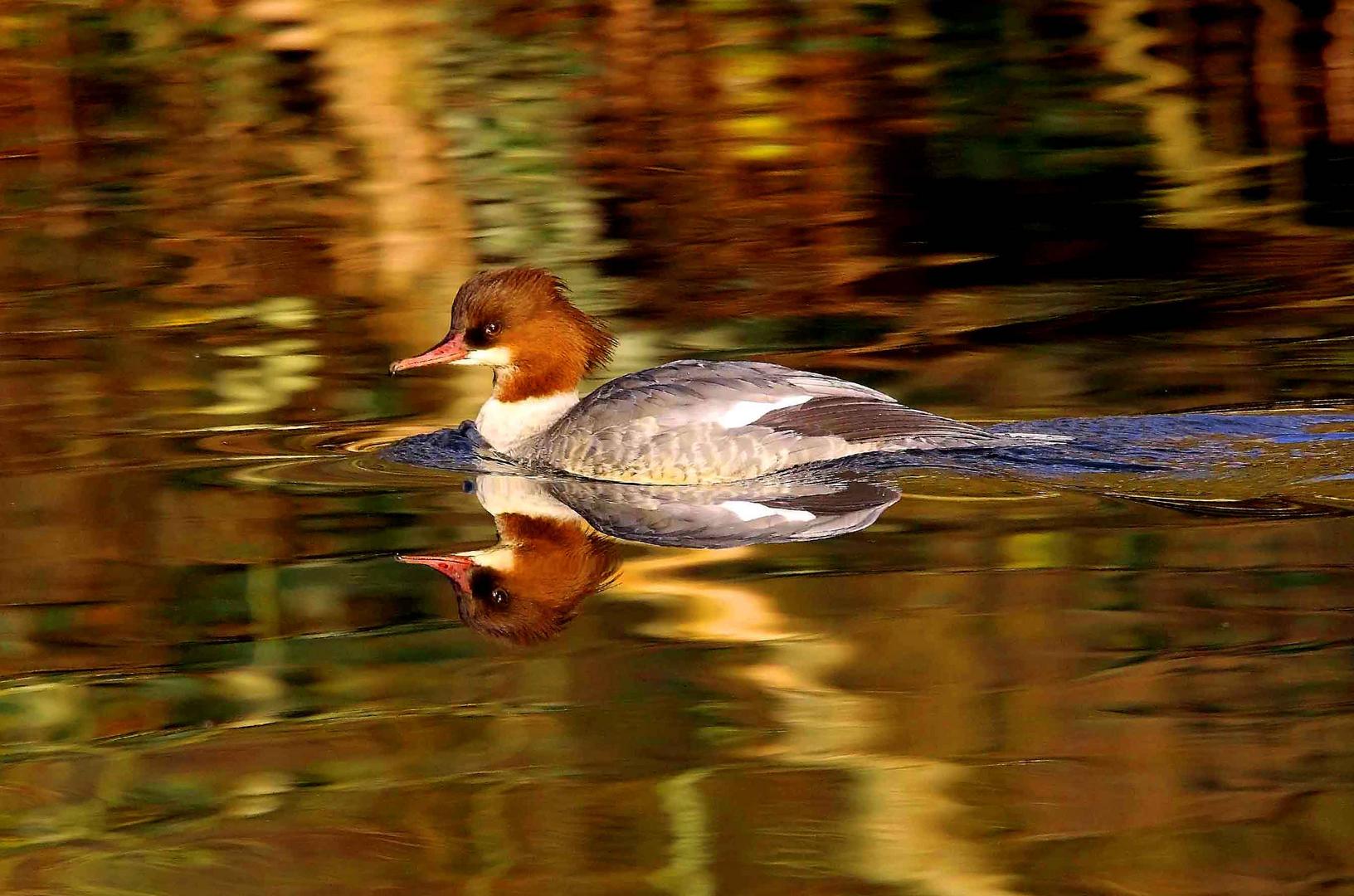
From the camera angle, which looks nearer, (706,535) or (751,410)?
(706,535)

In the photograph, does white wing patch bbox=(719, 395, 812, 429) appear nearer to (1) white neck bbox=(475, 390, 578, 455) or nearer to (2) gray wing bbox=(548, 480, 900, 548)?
(2) gray wing bbox=(548, 480, 900, 548)

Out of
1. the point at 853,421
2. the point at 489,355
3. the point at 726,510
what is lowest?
the point at 726,510

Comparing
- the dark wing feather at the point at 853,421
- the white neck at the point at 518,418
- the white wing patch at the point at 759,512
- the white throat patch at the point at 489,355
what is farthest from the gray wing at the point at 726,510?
the white throat patch at the point at 489,355

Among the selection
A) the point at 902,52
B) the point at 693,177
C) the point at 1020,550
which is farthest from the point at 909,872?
the point at 902,52

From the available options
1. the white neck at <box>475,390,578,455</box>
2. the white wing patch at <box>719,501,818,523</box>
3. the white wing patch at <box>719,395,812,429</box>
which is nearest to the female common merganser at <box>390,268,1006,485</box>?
the white wing patch at <box>719,395,812,429</box>

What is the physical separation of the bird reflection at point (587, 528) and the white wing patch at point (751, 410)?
0.22 m

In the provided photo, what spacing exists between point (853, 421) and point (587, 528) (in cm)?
105

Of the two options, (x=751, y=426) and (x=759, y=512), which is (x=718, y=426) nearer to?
(x=751, y=426)

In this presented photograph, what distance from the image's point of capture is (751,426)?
700 centimetres

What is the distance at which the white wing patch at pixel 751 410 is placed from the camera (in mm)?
6969

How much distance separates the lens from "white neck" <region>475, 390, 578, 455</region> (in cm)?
776

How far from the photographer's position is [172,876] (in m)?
3.91

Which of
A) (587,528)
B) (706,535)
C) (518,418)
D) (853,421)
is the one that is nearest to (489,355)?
(518,418)

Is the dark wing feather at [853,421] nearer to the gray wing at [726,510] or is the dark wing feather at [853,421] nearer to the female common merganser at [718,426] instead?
the female common merganser at [718,426]
